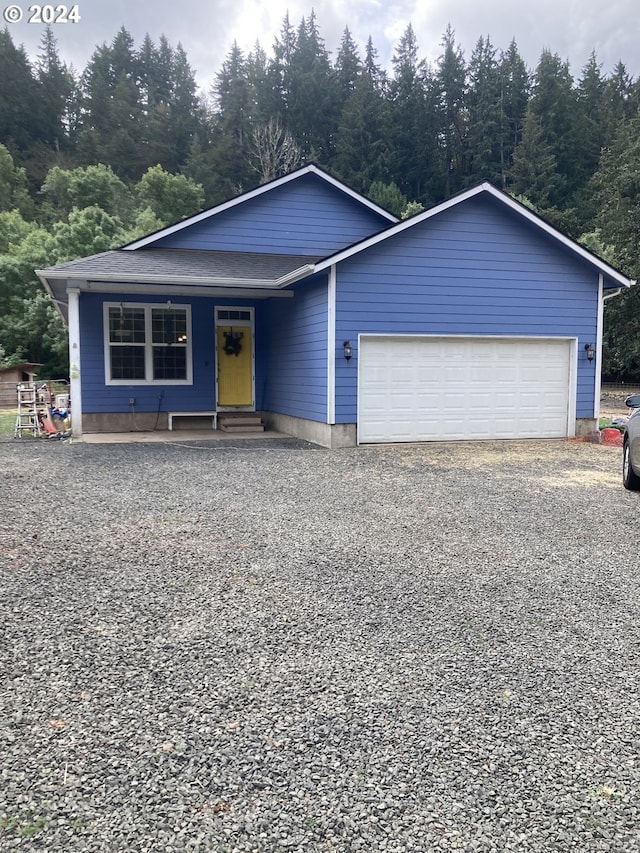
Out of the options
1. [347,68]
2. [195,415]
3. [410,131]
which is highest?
[347,68]

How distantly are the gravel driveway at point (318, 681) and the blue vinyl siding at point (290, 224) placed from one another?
9.40m

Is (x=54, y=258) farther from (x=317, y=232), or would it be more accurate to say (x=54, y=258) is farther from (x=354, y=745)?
(x=354, y=745)

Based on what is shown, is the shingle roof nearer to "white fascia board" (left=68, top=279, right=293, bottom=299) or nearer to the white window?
"white fascia board" (left=68, top=279, right=293, bottom=299)

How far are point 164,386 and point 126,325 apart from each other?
144 centimetres

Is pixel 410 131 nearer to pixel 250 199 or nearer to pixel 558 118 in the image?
pixel 558 118

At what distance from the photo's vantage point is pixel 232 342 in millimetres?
14141

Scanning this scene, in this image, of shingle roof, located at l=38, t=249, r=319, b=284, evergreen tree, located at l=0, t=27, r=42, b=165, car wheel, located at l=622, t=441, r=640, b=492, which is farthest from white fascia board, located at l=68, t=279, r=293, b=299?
evergreen tree, located at l=0, t=27, r=42, b=165

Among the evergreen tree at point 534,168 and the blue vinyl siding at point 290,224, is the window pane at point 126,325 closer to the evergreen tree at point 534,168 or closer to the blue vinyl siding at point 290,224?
the blue vinyl siding at point 290,224

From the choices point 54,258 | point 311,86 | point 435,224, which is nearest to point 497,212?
point 435,224

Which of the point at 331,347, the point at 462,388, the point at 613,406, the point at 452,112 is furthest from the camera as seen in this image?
the point at 452,112

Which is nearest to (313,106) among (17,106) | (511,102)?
(511,102)

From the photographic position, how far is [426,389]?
1162 cm

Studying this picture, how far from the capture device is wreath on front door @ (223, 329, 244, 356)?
14102 millimetres

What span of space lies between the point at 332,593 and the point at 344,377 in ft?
23.9
